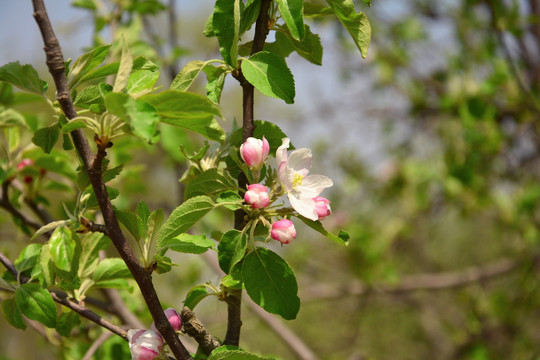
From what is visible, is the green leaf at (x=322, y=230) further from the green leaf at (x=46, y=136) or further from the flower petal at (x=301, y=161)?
the green leaf at (x=46, y=136)

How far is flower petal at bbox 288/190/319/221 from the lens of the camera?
728 mm

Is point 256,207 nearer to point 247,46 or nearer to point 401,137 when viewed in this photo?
point 247,46

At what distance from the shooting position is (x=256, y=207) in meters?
0.73

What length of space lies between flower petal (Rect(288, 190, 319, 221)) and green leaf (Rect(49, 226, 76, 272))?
1.11ft

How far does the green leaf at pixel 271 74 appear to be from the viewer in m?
0.75

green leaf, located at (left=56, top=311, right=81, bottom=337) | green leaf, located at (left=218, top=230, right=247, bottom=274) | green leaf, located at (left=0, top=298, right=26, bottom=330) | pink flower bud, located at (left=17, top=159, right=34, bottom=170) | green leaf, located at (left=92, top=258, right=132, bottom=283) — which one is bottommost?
green leaf, located at (left=56, top=311, right=81, bottom=337)

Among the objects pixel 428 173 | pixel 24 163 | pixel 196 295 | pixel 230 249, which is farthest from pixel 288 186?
pixel 428 173

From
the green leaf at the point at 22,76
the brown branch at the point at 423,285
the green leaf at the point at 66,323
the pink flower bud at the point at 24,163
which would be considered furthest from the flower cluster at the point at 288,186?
the brown branch at the point at 423,285

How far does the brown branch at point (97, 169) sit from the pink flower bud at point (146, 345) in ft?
0.07

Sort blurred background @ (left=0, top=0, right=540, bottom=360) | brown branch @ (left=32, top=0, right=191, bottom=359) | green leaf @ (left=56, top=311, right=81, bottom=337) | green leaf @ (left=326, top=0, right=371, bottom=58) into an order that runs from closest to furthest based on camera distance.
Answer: brown branch @ (left=32, top=0, right=191, bottom=359) → green leaf @ (left=326, top=0, right=371, bottom=58) → green leaf @ (left=56, top=311, right=81, bottom=337) → blurred background @ (left=0, top=0, right=540, bottom=360)

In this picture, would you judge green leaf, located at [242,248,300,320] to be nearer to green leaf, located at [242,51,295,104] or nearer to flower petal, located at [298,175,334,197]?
flower petal, located at [298,175,334,197]

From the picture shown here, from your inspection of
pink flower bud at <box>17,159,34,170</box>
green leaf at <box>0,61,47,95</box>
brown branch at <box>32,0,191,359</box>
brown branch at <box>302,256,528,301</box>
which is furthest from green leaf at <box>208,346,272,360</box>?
brown branch at <box>302,256,528,301</box>

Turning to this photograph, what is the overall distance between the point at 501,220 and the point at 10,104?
2.80m

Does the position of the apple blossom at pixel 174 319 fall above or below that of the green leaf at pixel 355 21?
below
